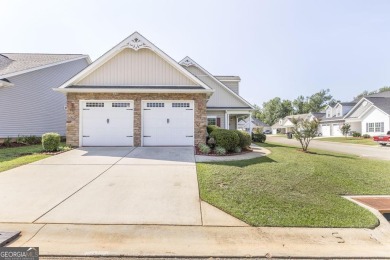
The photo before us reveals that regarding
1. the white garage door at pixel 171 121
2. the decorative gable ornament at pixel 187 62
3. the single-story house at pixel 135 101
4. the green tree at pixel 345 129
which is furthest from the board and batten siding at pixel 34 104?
the green tree at pixel 345 129

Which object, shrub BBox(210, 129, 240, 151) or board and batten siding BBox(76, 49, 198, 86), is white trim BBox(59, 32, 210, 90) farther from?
shrub BBox(210, 129, 240, 151)

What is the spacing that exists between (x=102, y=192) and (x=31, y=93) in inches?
571

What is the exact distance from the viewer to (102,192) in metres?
5.58

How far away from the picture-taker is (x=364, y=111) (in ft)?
108

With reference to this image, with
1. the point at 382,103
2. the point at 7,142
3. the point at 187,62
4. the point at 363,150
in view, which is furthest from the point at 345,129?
Result: the point at 7,142

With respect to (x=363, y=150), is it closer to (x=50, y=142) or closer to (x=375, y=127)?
(x=375, y=127)

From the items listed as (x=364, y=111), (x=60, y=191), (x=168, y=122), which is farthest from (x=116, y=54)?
(x=364, y=111)

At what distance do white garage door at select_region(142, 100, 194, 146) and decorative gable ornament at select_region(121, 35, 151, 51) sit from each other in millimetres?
3238

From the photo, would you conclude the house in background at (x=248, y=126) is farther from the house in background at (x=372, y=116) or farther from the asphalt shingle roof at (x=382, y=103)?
the asphalt shingle roof at (x=382, y=103)

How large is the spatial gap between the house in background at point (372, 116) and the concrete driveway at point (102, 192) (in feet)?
108

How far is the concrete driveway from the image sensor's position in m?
4.40

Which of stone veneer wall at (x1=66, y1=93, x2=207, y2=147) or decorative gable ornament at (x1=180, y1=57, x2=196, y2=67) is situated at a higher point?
decorative gable ornament at (x1=180, y1=57, x2=196, y2=67)

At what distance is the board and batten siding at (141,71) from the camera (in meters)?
12.5

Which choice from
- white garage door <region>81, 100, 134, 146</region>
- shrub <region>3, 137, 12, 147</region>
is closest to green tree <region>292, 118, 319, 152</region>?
white garage door <region>81, 100, 134, 146</region>
